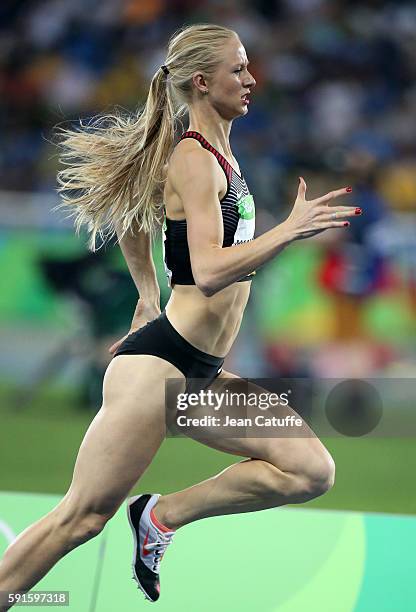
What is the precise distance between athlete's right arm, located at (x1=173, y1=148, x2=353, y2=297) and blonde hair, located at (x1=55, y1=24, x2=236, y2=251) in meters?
0.28

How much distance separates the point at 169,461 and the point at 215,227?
176 inches

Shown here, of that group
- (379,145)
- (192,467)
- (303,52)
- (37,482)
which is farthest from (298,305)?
(303,52)

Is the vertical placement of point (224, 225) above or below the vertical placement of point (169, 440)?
below

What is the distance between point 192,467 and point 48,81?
6715mm

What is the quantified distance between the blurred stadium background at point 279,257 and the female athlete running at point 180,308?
1.33 m

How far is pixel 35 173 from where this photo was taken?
11.7 meters

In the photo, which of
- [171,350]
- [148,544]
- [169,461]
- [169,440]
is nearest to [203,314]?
[171,350]

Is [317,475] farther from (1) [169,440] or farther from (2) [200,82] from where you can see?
(1) [169,440]

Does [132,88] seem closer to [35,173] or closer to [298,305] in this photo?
[35,173]

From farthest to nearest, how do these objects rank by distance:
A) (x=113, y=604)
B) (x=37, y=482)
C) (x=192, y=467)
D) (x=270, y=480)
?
(x=192, y=467)
(x=37, y=482)
(x=113, y=604)
(x=270, y=480)

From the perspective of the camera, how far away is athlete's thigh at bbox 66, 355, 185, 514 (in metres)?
3.65

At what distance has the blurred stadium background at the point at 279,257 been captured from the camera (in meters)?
8.20

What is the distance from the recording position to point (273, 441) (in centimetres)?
390

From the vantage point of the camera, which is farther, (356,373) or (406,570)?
(356,373)
